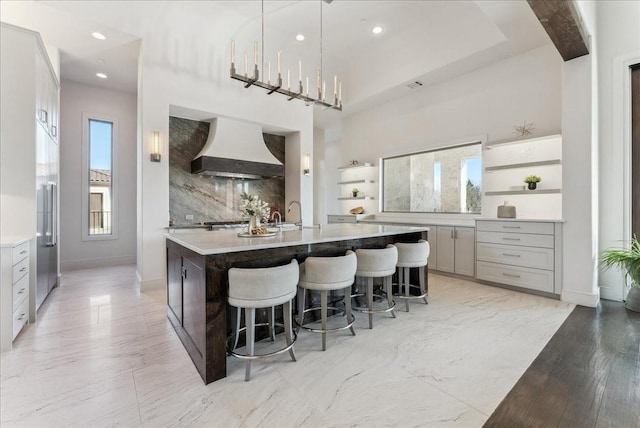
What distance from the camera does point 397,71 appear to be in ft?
17.8

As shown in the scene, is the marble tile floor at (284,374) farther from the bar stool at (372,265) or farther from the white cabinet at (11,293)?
the bar stool at (372,265)

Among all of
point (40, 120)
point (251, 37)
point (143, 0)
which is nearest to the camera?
point (40, 120)

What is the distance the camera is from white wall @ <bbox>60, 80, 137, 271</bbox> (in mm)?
5484

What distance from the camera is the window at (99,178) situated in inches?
225

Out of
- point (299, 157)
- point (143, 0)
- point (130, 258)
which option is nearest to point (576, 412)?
point (299, 157)

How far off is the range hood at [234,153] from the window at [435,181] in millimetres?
2432

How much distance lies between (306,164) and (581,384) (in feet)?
16.7

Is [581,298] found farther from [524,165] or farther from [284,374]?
[284,374]

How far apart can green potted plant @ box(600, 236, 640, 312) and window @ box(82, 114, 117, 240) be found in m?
8.00

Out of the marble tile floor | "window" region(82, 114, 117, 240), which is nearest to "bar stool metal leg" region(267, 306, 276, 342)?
the marble tile floor

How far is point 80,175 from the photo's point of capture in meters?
5.65

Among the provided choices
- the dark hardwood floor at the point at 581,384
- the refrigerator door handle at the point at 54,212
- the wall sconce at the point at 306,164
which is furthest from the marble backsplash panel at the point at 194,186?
the dark hardwood floor at the point at 581,384

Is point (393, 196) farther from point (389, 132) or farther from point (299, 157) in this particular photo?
point (299, 157)

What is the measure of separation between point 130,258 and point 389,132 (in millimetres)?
6020
